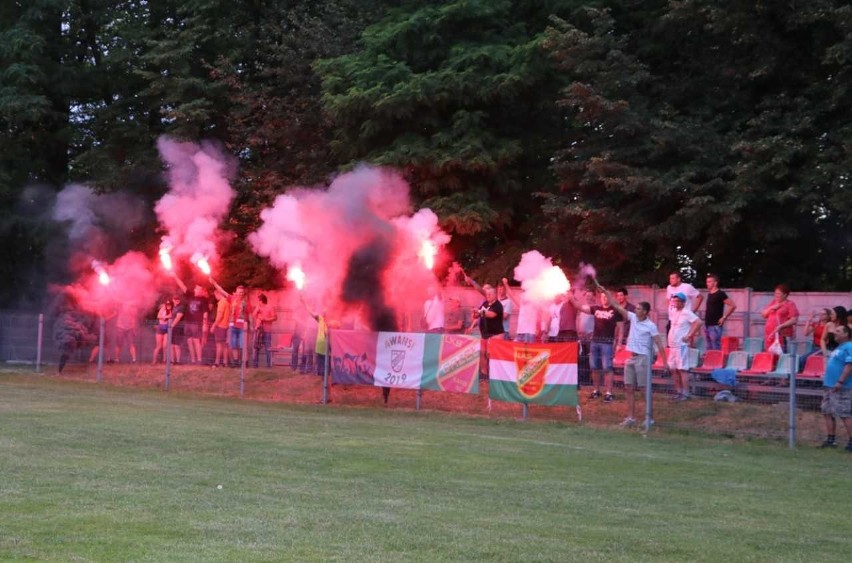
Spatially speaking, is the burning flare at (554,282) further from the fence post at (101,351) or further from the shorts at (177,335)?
the fence post at (101,351)

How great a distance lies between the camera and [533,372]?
70.8 ft

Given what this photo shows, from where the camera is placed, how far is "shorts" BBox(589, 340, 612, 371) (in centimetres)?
2133

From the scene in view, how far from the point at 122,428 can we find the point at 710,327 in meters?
11.4

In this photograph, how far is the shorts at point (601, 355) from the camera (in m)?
21.3

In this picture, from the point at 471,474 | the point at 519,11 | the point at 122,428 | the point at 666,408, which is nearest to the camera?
the point at 471,474

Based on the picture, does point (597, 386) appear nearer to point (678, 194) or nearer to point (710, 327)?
point (710, 327)

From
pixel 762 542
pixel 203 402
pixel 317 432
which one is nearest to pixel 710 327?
pixel 317 432

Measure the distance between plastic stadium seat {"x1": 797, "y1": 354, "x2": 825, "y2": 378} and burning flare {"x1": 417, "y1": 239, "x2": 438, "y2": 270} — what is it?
34.8ft

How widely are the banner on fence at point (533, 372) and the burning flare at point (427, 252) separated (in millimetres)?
6388

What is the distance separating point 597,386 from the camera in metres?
21.5

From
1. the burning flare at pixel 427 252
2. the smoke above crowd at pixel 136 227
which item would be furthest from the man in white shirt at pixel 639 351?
the smoke above crowd at pixel 136 227

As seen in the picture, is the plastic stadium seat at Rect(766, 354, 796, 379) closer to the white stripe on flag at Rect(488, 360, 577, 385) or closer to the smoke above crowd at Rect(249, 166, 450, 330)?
the white stripe on flag at Rect(488, 360, 577, 385)

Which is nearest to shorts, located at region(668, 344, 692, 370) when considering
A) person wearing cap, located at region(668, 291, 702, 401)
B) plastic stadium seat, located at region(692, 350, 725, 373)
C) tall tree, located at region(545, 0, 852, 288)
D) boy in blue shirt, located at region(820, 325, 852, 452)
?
person wearing cap, located at region(668, 291, 702, 401)

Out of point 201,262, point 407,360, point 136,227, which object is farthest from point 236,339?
point 136,227
